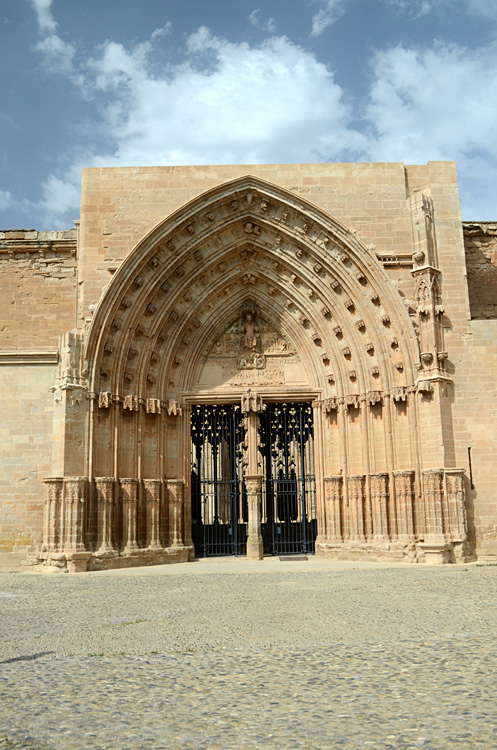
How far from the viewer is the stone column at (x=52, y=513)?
51.2ft

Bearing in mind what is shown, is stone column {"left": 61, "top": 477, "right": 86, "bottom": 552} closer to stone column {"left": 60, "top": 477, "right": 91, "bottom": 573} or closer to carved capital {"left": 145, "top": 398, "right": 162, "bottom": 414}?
stone column {"left": 60, "top": 477, "right": 91, "bottom": 573}

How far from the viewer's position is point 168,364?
18.0 meters

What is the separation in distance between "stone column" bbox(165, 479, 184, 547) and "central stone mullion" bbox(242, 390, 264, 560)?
166 centimetres

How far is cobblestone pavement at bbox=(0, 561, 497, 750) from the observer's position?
13.4ft

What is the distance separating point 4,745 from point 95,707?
0.82 meters

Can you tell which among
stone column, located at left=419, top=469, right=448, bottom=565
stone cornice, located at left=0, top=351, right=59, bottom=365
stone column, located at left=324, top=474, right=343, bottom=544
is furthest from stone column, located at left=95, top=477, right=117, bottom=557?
stone column, located at left=419, top=469, right=448, bottom=565

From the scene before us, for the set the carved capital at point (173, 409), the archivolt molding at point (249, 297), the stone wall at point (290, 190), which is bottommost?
the carved capital at point (173, 409)

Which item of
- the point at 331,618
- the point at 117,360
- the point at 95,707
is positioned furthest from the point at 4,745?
the point at 117,360

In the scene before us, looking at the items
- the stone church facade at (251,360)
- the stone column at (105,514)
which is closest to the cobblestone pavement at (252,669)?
the stone column at (105,514)

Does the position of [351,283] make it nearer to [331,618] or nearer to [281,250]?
[281,250]

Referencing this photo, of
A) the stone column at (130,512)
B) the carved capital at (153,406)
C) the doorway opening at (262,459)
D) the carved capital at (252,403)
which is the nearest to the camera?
the stone column at (130,512)

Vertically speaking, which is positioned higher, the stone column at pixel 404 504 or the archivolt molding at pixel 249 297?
the archivolt molding at pixel 249 297

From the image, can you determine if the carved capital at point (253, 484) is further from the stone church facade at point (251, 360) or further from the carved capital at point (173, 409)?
the carved capital at point (173, 409)

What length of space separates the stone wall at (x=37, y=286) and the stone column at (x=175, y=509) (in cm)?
464
